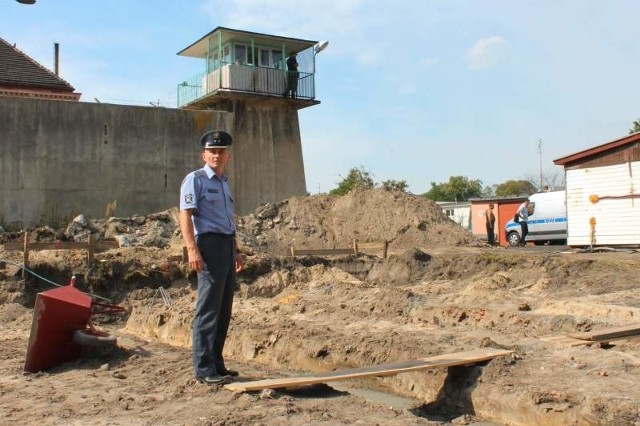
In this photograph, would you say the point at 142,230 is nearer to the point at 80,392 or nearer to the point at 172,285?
the point at 172,285

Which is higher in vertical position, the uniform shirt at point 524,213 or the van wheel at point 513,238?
the uniform shirt at point 524,213

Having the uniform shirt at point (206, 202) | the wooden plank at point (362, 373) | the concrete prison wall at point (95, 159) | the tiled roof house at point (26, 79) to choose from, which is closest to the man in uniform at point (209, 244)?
the uniform shirt at point (206, 202)

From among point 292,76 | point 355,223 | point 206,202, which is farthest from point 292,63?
point 206,202

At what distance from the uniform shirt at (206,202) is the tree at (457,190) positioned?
66.9m

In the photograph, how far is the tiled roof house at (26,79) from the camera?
27.4m

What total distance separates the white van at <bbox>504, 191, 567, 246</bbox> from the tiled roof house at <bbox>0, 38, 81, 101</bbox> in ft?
60.9

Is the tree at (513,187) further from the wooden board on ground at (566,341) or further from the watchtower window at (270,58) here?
the wooden board on ground at (566,341)

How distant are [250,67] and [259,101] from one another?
1.38 meters

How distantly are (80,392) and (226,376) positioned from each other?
3.91 ft

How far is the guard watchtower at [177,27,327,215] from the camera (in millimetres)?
27219

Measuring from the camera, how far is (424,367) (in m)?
5.53

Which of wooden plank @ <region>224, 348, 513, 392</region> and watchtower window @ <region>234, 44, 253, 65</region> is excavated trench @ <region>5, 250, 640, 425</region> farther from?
watchtower window @ <region>234, 44, 253, 65</region>

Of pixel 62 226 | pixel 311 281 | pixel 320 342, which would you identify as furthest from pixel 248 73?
pixel 320 342

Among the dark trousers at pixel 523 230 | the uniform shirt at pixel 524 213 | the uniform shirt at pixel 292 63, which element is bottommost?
the dark trousers at pixel 523 230
